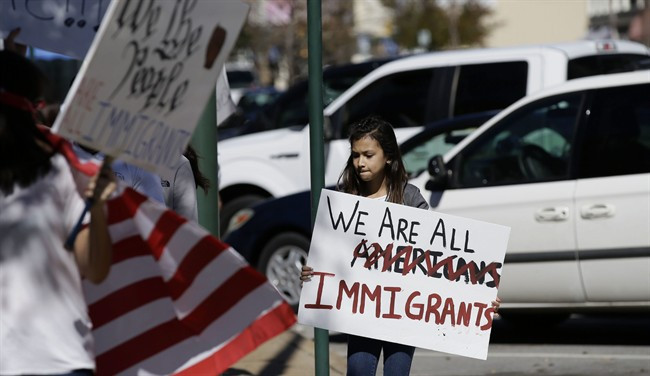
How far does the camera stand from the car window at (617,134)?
8477mm

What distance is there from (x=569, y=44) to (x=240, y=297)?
8779 mm

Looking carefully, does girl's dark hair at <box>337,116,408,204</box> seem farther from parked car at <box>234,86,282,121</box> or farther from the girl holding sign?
parked car at <box>234,86,282,121</box>

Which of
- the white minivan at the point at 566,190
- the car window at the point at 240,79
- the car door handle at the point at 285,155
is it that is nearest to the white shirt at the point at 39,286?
the white minivan at the point at 566,190

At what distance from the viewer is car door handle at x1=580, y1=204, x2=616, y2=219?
8.34 m

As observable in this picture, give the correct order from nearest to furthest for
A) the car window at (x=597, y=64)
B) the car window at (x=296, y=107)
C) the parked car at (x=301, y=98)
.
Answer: the car window at (x=597, y=64) → the parked car at (x=301, y=98) → the car window at (x=296, y=107)

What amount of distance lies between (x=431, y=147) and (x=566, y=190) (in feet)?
7.08

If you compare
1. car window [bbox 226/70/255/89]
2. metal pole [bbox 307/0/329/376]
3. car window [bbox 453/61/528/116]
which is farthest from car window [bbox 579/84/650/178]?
car window [bbox 226/70/255/89]

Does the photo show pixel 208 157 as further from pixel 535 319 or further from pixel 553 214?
pixel 535 319

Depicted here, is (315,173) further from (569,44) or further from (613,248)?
(569,44)

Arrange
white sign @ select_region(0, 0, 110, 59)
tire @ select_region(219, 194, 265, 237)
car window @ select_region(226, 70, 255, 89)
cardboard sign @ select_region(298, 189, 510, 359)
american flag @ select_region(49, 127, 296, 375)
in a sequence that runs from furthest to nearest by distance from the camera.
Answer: car window @ select_region(226, 70, 255, 89) → tire @ select_region(219, 194, 265, 237) → white sign @ select_region(0, 0, 110, 59) → cardboard sign @ select_region(298, 189, 510, 359) → american flag @ select_region(49, 127, 296, 375)

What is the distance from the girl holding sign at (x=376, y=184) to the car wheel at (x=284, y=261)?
489 cm

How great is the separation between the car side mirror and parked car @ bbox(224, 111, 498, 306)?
135cm

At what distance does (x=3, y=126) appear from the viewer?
3.56 metres

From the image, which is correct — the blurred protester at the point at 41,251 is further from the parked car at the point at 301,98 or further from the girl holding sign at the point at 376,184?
the parked car at the point at 301,98
